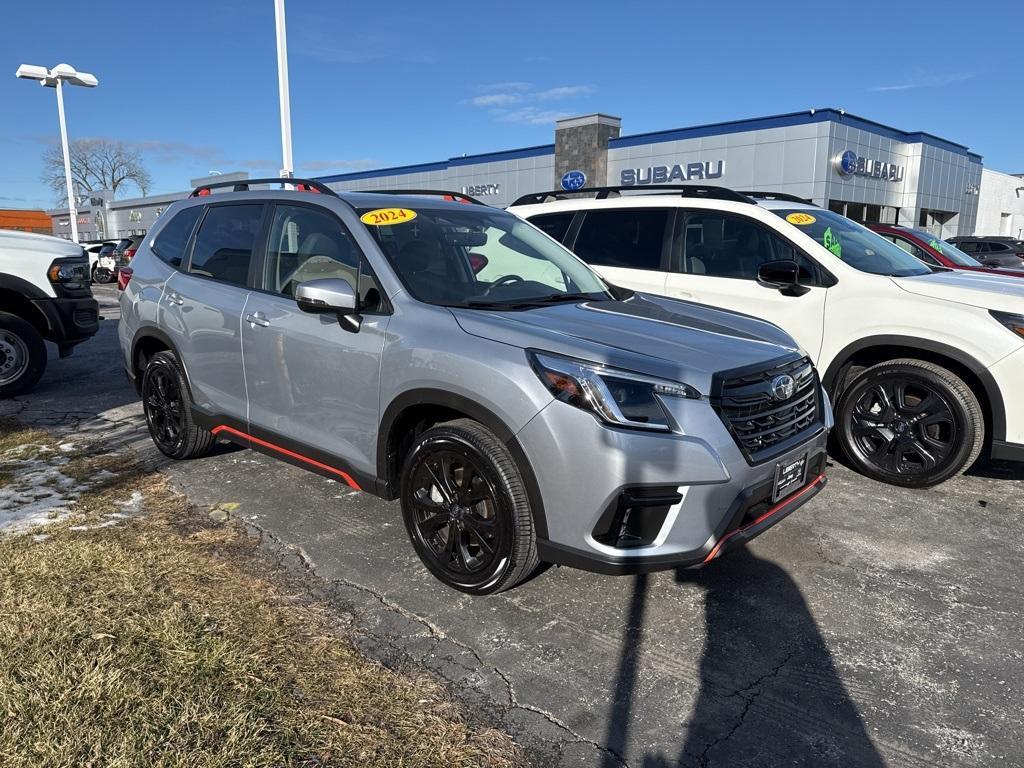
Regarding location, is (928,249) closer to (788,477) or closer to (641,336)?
(788,477)

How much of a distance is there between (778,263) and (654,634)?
294cm

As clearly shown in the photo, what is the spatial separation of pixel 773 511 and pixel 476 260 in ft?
6.55

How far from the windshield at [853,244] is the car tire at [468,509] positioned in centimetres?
338

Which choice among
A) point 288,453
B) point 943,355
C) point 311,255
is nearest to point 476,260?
point 311,255

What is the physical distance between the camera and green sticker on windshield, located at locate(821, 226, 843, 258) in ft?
17.0

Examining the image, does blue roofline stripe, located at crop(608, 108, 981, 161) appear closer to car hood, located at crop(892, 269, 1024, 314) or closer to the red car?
the red car

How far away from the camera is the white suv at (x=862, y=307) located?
4441mm

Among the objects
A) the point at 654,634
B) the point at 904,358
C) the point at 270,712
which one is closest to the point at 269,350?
the point at 270,712

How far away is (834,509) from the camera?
445cm

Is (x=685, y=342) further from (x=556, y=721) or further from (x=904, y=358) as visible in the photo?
(x=904, y=358)

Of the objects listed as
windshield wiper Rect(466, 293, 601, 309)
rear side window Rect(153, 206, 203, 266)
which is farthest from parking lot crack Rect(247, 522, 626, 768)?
rear side window Rect(153, 206, 203, 266)

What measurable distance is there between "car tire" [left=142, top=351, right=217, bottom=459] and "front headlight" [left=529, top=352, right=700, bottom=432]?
9.82ft

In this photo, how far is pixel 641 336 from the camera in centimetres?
316

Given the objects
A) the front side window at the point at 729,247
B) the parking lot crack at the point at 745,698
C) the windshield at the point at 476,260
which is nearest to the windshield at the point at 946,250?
the front side window at the point at 729,247
